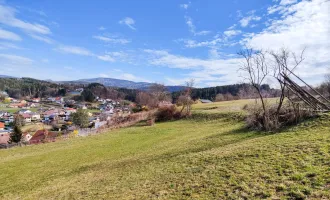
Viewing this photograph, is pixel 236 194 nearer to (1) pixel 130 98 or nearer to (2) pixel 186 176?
(2) pixel 186 176

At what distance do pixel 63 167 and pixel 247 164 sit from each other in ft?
37.4

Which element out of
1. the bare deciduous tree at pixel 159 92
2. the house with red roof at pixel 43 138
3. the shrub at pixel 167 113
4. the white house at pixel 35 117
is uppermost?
the bare deciduous tree at pixel 159 92

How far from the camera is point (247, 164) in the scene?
7.74 metres

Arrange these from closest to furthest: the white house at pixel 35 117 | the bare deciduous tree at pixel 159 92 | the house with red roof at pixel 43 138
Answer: the house with red roof at pixel 43 138, the bare deciduous tree at pixel 159 92, the white house at pixel 35 117

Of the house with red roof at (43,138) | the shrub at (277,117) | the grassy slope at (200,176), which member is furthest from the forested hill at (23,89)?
the shrub at (277,117)

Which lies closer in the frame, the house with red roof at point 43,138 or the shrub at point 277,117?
the shrub at point 277,117

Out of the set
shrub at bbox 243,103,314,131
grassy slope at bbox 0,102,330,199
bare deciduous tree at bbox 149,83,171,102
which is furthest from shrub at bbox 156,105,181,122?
grassy slope at bbox 0,102,330,199

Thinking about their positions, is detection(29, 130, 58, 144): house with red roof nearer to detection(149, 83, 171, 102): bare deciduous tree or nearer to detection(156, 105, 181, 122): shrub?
detection(156, 105, 181, 122): shrub

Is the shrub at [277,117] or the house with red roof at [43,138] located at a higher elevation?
the shrub at [277,117]

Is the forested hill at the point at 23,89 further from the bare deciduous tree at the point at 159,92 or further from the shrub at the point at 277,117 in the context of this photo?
the shrub at the point at 277,117

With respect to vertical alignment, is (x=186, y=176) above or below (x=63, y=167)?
above

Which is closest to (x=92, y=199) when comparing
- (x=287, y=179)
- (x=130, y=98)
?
(x=287, y=179)

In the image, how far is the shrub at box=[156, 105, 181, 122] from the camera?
3572 cm

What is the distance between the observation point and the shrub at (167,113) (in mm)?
35719
